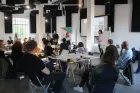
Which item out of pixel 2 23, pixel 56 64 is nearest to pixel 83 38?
pixel 2 23

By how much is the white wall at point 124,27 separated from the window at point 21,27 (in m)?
9.00

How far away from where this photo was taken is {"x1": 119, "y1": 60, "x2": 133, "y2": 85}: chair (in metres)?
5.07

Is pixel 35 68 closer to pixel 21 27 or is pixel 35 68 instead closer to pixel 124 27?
pixel 124 27

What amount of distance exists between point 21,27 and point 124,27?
994 cm

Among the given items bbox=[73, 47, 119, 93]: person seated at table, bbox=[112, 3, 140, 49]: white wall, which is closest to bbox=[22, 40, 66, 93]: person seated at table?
bbox=[73, 47, 119, 93]: person seated at table

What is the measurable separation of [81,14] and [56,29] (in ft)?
11.0

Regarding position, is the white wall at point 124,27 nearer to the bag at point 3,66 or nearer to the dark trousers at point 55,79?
the dark trousers at point 55,79

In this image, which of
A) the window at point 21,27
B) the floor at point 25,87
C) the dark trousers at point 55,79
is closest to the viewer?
the dark trousers at point 55,79

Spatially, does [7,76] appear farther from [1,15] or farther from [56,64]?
[1,15]

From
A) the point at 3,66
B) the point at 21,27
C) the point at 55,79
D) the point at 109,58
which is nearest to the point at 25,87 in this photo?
the point at 3,66

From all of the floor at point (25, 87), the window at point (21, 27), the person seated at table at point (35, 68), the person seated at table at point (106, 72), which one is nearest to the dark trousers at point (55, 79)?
the person seated at table at point (35, 68)

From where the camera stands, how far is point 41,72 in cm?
354

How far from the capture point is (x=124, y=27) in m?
9.94

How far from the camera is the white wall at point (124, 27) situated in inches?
371
